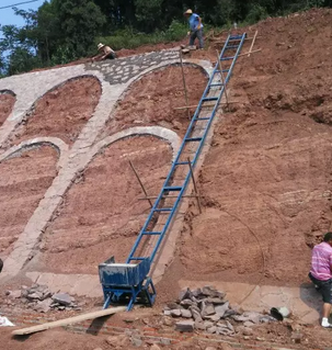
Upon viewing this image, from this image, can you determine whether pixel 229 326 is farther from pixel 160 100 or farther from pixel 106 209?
pixel 160 100

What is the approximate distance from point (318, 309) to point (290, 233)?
130 cm

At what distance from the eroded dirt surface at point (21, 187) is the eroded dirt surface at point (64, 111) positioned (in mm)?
679

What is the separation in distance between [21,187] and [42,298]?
11.6 feet

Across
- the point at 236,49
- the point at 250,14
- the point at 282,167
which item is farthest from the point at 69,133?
the point at 250,14

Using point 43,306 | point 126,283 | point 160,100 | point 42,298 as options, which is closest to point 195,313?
point 126,283

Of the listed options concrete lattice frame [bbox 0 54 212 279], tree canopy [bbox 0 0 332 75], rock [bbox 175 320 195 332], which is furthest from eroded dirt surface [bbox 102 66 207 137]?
rock [bbox 175 320 195 332]

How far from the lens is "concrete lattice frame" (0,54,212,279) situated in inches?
344

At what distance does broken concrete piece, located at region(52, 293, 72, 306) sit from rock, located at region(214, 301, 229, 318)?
7.78 feet

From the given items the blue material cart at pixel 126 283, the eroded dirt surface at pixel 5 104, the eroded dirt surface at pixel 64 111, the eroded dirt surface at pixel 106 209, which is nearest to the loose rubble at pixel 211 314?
the blue material cart at pixel 126 283

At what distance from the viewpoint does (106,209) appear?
28.2 feet

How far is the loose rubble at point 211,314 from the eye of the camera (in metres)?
5.19

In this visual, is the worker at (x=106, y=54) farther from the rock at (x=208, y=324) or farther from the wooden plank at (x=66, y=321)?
the rock at (x=208, y=324)

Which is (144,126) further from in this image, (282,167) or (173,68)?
(282,167)

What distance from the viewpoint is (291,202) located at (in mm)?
6953
